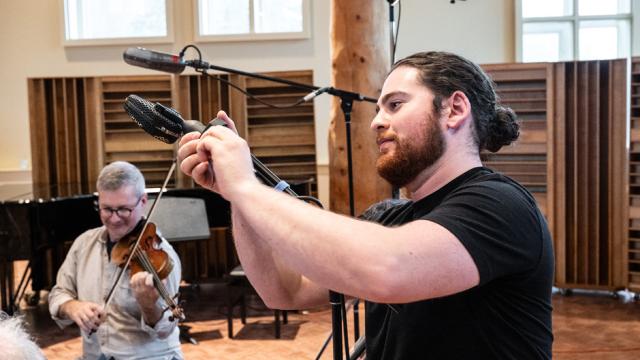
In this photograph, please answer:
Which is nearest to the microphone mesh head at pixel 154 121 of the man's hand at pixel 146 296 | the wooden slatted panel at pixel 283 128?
the man's hand at pixel 146 296

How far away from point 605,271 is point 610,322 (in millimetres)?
695

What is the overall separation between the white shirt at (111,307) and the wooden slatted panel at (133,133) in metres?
4.48

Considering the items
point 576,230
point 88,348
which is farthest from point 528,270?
point 576,230

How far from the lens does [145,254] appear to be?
268 centimetres

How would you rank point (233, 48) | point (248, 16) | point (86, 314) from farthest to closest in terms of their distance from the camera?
point (248, 16)
point (233, 48)
point (86, 314)

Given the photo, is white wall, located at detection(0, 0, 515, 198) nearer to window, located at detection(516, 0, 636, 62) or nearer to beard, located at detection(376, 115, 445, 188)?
window, located at detection(516, 0, 636, 62)

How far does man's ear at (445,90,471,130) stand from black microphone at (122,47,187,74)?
53.7 inches

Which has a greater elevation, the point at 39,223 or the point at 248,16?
the point at 248,16

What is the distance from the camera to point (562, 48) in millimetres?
7379

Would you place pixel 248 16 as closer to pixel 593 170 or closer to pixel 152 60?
pixel 593 170

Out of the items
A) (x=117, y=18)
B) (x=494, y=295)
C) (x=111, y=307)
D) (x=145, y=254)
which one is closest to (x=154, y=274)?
(x=145, y=254)

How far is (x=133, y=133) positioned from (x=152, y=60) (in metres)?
5.13

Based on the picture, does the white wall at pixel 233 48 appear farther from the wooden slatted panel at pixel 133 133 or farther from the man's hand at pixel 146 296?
the man's hand at pixel 146 296

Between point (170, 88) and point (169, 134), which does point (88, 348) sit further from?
point (170, 88)
